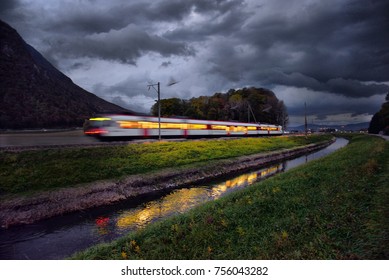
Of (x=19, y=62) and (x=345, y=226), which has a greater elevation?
(x=19, y=62)

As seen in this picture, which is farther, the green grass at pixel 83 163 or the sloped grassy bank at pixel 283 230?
the green grass at pixel 83 163

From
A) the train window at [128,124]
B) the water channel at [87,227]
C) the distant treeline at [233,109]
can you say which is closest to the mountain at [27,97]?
the train window at [128,124]

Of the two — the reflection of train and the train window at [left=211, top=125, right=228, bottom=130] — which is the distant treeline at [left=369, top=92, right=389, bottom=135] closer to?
the reflection of train

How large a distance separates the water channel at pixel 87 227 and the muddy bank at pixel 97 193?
805 millimetres

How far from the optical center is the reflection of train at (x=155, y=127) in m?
30.0

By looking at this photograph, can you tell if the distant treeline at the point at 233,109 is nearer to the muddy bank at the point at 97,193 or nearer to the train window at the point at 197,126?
the train window at the point at 197,126

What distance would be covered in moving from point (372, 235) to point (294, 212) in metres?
3.21

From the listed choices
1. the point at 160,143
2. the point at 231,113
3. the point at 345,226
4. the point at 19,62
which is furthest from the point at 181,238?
the point at 231,113

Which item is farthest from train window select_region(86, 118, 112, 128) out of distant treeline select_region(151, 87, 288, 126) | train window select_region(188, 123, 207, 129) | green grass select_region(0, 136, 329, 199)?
distant treeline select_region(151, 87, 288, 126)

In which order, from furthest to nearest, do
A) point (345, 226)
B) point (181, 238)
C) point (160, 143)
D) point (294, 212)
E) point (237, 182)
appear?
point (160, 143), point (237, 182), point (294, 212), point (181, 238), point (345, 226)

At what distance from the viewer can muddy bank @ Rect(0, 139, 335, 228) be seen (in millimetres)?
15164

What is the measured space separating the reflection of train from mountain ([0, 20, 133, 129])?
1451 mm
